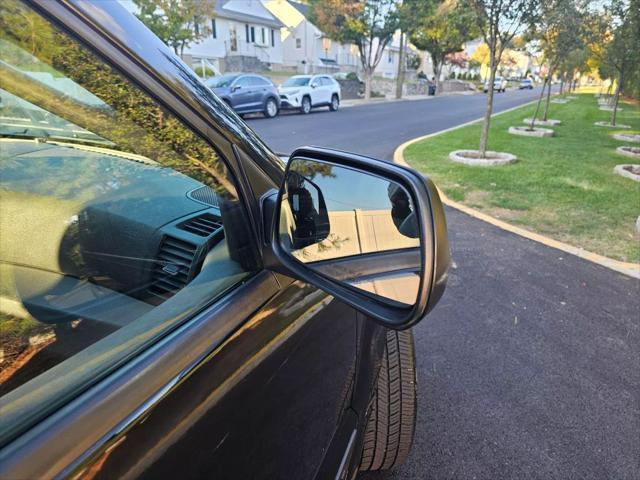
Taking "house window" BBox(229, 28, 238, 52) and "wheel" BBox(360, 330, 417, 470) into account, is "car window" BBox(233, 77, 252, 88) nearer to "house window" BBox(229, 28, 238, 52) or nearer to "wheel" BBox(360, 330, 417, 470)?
"wheel" BBox(360, 330, 417, 470)

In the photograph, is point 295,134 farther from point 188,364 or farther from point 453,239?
point 188,364

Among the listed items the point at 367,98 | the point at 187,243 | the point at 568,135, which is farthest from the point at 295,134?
the point at 367,98

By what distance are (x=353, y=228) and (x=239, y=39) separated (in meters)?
38.8

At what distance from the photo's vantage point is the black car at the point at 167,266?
2.59 ft

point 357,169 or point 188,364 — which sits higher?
point 357,169

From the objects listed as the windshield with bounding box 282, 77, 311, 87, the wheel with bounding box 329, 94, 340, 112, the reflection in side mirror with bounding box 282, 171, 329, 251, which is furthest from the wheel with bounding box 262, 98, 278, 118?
the reflection in side mirror with bounding box 282, 171, 329, 251

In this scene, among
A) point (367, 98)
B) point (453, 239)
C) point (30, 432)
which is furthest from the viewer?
point (367, 98)

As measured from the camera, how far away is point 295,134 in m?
12.3

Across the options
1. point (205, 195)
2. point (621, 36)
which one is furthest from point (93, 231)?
point (621, 36)

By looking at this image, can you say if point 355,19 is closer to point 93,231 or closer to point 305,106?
point 305,106

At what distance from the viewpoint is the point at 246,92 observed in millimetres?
15477

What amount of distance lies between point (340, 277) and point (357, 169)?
0.29 m

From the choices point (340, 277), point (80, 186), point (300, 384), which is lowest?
point (300, 384)

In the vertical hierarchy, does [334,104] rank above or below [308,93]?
below
